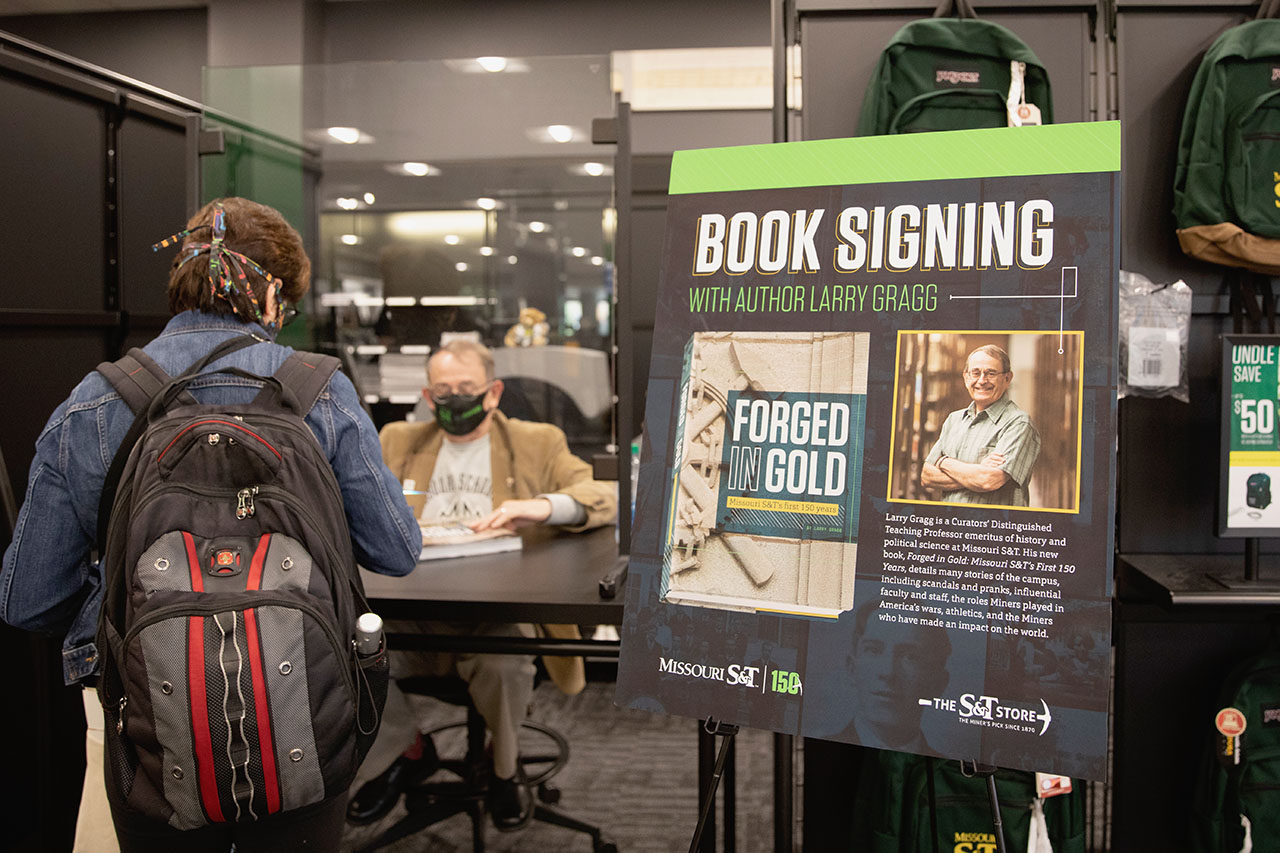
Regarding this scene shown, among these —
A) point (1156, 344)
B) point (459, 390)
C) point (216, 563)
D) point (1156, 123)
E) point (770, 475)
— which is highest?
point (1156, 123)

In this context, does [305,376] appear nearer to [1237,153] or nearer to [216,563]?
[216,563]

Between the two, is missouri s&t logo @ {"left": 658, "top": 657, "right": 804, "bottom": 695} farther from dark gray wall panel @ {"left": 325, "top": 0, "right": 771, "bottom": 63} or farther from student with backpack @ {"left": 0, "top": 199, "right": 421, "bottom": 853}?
dark gray wall panel @ {"left": 325, "top": 0, "right": 771, "bottom": 63}

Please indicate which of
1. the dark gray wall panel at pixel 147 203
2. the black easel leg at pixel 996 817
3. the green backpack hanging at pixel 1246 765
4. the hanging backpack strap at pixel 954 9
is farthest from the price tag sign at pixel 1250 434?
the dark gray wall panel at pixel 147 203

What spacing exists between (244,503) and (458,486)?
1218mm

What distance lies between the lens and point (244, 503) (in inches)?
43.5

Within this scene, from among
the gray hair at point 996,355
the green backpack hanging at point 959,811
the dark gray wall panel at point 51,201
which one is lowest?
the green backpack hanging at point 959,811

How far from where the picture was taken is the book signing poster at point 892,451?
2.99 feet

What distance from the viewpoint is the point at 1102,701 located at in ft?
2.88

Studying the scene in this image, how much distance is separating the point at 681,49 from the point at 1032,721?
4.29 meters

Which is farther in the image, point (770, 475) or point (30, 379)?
point (30, 379)

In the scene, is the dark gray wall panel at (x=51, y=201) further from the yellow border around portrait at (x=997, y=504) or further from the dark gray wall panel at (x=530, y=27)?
the dark gray wall panel at (x=530, y=27)

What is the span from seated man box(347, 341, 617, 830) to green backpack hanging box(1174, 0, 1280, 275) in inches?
56.7

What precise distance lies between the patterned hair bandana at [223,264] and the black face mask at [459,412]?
100 cm

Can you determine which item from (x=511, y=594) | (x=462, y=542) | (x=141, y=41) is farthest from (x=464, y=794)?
(x=141, y=41)
